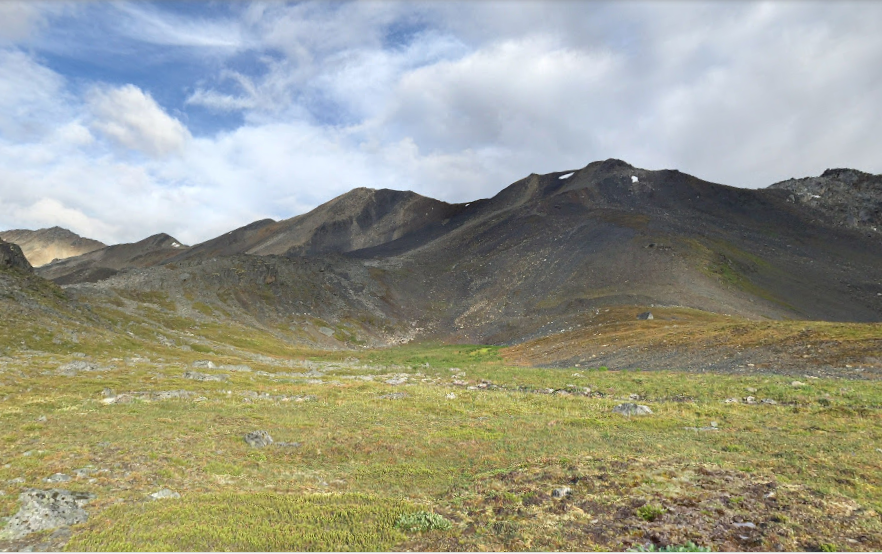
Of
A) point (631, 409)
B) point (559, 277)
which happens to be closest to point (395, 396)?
point (631, 409)

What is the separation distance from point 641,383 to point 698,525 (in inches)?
1161

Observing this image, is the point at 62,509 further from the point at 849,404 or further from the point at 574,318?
the point at 574,318

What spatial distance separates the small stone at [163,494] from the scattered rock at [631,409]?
23.7 metres

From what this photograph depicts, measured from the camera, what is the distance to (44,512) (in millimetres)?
13109

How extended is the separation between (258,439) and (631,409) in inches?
855

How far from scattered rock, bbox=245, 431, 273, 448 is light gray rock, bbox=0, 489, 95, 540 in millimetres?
7742

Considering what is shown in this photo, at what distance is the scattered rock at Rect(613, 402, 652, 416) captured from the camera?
91.5 feet

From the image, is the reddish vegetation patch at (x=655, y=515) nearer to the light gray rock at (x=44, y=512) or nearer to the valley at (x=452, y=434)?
the valley at (x=452, y=434)

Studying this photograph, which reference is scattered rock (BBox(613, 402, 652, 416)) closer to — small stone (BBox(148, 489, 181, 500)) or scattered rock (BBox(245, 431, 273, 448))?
scattered rock (BBox(245, 431, 273, 448))

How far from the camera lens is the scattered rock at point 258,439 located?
866 inches

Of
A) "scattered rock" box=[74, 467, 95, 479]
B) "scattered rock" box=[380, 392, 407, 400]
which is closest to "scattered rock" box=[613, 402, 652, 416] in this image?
"scattered rock" box=[380, 392, 407, 400]

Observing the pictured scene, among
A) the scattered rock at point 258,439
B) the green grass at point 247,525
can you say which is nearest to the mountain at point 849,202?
the scattered rock at point 258,439

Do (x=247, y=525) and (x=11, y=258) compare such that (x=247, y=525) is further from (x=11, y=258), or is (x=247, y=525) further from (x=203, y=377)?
(x=11, y=258)

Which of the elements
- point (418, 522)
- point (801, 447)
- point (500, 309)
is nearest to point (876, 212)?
point (500, 309)
